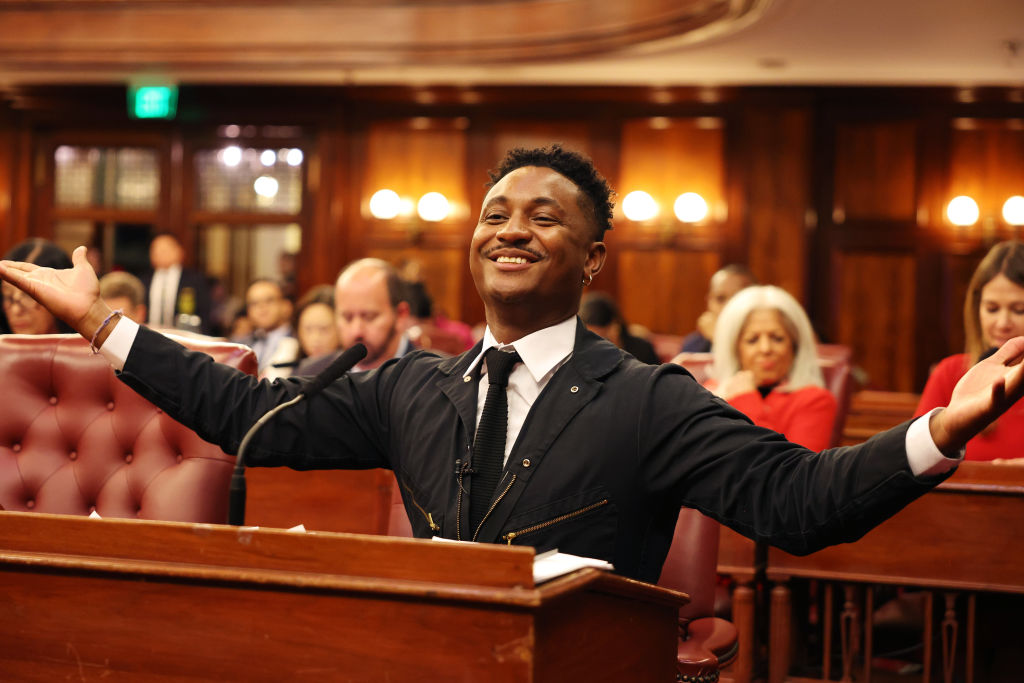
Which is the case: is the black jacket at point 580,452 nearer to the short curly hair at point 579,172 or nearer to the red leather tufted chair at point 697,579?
the short curly hair at point 579,172

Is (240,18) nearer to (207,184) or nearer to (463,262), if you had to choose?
(207,184)

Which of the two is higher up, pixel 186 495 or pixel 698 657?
pixel 186 495

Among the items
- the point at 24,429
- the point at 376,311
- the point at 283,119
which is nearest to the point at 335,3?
the point at 283,119

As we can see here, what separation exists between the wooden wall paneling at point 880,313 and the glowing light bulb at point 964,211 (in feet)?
1.38

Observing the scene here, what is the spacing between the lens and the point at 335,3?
764 centimetres

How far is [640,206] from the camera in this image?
8398 millimetres

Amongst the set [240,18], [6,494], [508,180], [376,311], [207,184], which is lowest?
[6,494]

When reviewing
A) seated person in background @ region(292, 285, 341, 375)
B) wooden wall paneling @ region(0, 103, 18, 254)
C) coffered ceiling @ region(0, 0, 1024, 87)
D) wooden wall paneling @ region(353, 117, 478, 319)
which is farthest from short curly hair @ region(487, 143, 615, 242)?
wooden wall paneling @ region(0, 103, 18, 254)

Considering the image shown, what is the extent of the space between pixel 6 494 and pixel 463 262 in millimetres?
6496

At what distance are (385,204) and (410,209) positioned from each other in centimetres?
20

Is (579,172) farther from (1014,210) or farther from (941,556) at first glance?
(1014,210)

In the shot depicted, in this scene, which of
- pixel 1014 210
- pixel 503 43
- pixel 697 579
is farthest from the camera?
pixel 1014 210

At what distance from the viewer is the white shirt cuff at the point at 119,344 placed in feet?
5.73

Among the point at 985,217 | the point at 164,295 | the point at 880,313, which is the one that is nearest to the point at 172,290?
the point at 164,295
